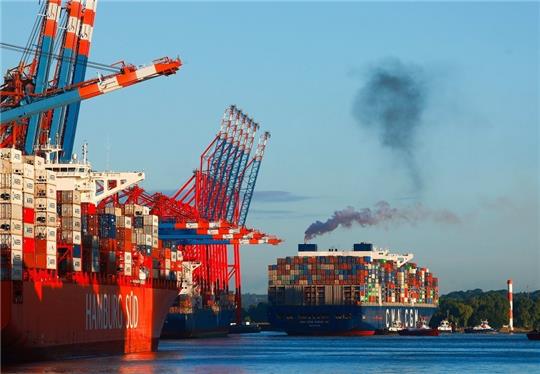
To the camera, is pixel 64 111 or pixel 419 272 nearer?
pixel 64 111

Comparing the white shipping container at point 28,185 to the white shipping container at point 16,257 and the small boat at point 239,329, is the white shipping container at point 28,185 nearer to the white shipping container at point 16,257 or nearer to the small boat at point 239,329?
the white shipping container at point 16,257

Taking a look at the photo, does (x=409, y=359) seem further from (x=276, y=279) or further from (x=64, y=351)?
(x=276, y=279)

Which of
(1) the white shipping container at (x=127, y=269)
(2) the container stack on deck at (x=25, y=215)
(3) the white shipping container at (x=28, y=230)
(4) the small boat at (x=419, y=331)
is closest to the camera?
(2) the container stack on deck at (x=25, y=215)

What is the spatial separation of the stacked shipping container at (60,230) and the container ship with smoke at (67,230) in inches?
2.2

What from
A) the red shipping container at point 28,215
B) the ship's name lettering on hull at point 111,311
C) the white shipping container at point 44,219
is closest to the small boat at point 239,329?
the ship's name lettering on hull at point 111,311

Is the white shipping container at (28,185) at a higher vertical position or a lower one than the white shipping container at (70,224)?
higher

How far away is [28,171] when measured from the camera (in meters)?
62.8

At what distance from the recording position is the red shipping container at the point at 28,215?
6181cm

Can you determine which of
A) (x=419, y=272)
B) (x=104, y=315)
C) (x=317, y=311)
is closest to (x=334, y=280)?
(x=317, y=311)

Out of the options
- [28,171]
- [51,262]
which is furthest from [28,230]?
[28,171]

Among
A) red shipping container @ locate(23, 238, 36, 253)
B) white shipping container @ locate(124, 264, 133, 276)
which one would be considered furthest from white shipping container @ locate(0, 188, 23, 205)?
white shipping container @ locate(124, 264, 133, 276)

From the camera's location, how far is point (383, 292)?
154 metres

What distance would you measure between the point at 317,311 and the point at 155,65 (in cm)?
8156

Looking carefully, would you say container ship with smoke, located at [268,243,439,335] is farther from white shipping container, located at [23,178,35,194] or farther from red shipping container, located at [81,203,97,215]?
white shipping container, located at [23,178,35,194]
